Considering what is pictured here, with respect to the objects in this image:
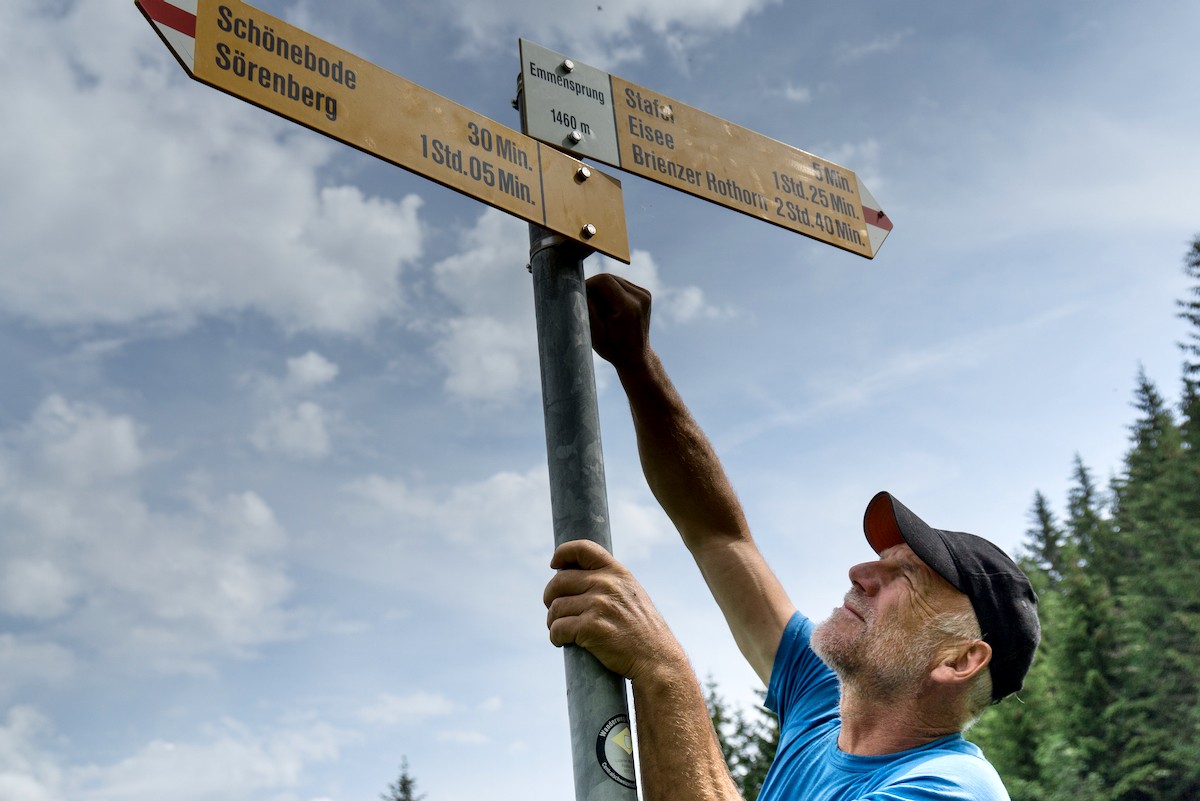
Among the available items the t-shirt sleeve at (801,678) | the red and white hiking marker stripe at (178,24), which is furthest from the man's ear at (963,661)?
the red and white hiking marker stripe at (178,24)

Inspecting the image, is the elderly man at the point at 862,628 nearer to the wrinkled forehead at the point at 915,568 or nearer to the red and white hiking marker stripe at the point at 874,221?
the wrinkled forehead at the point at 915,568

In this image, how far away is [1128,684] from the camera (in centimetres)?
4450

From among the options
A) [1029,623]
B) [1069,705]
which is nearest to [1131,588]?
[1069,705]

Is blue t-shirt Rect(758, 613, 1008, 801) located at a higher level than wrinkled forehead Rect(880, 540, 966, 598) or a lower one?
lower

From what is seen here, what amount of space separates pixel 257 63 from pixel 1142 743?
4907cm

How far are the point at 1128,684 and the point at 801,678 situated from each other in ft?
156

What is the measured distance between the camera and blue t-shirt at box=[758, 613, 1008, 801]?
2465mm

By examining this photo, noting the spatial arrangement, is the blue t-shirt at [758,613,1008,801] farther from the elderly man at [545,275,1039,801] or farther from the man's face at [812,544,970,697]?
the man's face at [812,544,970,697]

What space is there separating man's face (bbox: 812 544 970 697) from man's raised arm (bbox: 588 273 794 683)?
0.35 m

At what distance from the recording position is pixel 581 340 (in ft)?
8.16

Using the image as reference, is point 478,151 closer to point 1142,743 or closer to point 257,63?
point 257,63

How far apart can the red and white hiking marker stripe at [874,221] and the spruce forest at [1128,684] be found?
3680 cm

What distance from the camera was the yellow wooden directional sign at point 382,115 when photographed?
227cm

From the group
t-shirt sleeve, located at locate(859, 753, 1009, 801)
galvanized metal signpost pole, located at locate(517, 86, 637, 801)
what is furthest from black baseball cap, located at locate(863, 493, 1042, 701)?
galvanized metal signpost pole, located at locate(517, 86, 637, 801)
